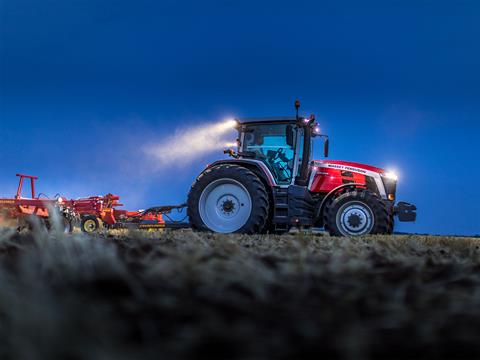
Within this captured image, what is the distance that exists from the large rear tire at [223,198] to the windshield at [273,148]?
105 centimetres

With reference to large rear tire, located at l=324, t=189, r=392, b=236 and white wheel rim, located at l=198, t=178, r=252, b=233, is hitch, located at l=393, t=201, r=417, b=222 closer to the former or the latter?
large rear tire, located at l=324, t=189, r=392, b=236

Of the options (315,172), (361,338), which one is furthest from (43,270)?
(315,172)

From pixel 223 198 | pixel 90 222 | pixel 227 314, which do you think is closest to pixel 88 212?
pixel 90 222

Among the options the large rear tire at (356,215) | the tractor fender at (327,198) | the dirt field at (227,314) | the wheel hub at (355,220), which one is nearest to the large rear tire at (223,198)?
the large rear tire at (356,215)

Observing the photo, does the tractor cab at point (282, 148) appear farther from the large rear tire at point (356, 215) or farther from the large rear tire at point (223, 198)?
the large rear tire at point (223, 198)

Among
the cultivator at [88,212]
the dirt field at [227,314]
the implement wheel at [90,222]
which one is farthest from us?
the implement wheel at [90,222]

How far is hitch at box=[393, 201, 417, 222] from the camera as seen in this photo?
9.05 m

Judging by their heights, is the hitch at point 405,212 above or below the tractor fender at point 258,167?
below

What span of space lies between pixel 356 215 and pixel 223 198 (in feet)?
8.79

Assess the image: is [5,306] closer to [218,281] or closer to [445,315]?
[218,281]

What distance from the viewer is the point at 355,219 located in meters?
8.18

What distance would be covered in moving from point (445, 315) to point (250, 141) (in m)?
8.00

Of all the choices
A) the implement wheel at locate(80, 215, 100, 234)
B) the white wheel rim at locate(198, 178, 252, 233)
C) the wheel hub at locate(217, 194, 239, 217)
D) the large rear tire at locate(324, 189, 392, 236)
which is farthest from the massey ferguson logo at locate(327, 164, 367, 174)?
the implement wheel at locate(80, 215, 100, 234)

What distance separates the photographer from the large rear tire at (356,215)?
805 centimetres
